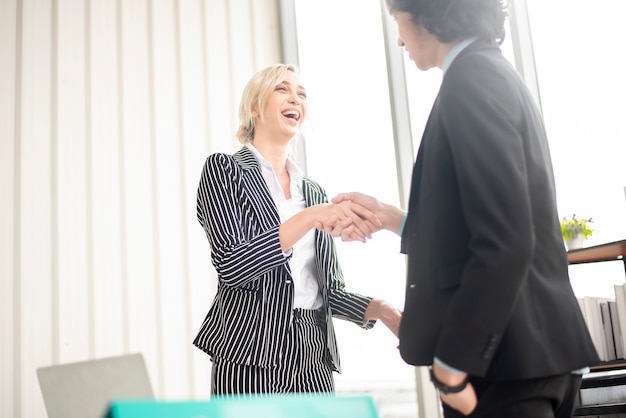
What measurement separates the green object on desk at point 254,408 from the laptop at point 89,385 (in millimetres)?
895

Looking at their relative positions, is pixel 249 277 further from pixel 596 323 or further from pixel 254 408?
pixel 596 323

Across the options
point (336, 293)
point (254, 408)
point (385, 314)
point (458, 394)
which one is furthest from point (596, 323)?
point (254, 408)

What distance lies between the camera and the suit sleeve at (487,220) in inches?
39.9

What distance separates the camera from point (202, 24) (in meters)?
3.71

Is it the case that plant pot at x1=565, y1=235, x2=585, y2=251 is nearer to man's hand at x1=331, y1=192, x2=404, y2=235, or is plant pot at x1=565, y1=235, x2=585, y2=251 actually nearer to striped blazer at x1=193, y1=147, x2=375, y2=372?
striped blazer at x1=193, y1=147, x2=375, y2=372

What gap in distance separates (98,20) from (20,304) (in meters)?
1.48

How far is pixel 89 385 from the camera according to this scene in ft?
5.45

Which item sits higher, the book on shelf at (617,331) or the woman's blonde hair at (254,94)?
the woman's blonde hair at (254,94)

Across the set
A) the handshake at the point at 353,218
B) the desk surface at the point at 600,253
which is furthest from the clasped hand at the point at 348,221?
the desk surface at the point at 600,253

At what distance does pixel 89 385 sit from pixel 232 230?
0.59 metres

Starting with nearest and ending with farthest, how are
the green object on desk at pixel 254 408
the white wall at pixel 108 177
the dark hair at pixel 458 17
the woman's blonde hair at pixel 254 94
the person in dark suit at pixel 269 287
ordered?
the green object on desk at pixel 254 408 → the dark hair at pixel 458 17 → the person in dark suit at pixel 269 287 → the woman's blonde hair at pixel 254 94 → the white wall at pixel 108 177

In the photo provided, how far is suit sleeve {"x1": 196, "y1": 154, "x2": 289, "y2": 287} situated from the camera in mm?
1862

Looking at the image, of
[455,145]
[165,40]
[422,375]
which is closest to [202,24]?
[165,40]

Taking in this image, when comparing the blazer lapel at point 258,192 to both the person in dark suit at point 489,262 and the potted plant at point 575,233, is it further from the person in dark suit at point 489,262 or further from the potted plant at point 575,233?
the potted plant at point 575,233
